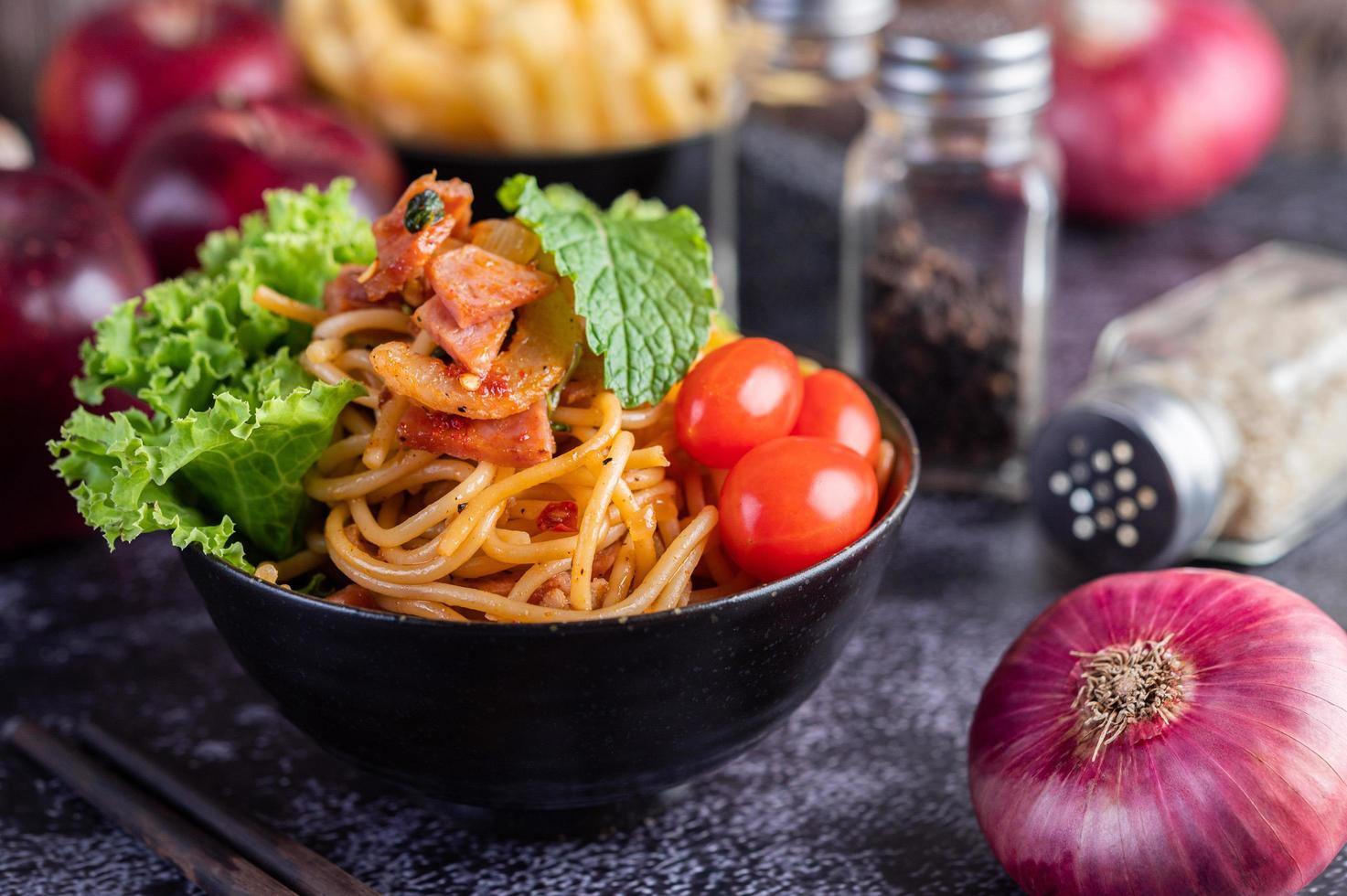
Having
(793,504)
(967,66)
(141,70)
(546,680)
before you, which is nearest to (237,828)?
(546,680)

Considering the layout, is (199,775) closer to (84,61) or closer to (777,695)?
(777,695)

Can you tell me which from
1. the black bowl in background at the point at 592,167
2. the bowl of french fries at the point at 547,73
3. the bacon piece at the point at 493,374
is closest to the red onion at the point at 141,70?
the bowl of french fries at the point at 547,73

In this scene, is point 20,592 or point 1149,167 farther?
point 1149,167

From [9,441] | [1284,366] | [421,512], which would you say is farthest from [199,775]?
[1284,366]

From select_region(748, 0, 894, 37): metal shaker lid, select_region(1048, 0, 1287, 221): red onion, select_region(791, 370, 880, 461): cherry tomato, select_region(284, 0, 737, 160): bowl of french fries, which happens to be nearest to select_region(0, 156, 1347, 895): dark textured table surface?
select_region(791, 370, 880, 461): cherry tomato

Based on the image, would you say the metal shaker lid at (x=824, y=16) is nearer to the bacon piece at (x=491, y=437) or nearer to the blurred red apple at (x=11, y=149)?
the bacon piece at (x=491, y=437)

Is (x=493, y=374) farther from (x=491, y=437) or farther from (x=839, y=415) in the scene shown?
(x=839, y=415)

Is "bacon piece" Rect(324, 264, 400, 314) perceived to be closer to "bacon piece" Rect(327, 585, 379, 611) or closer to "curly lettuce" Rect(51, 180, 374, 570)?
"curly lettuce" Rect(51, 180, 374, 570)
